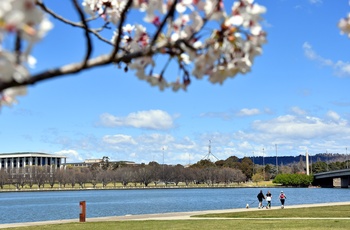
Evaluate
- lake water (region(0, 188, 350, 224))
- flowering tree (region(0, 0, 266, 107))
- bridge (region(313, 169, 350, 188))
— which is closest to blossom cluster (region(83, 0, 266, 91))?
flowering tree (region(0, 0, 266, 107))

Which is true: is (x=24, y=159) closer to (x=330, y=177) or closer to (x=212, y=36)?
(x=330, y=177)

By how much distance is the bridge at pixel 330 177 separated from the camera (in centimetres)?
12694

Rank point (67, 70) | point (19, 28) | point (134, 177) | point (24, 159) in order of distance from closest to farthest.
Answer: point (19, 28) → point (67, 70) → point (134, 177) → point (24, 159)

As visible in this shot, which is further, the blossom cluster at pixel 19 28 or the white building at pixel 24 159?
the white building at pixel 24 159

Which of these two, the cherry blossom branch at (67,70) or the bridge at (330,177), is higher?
the cherry blossom branch at (67,70)

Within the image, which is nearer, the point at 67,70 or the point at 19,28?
the point at 19,28

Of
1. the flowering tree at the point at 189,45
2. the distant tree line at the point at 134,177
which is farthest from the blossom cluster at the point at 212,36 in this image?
the distant tree line at the point at 134,177

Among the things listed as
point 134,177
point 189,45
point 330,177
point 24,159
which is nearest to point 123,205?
point 189,45

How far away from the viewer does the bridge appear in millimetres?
126938

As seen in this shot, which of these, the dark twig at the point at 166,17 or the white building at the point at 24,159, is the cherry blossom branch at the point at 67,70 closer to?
the dark twig at the point at 166,17

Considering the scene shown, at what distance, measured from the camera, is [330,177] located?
137375 mm

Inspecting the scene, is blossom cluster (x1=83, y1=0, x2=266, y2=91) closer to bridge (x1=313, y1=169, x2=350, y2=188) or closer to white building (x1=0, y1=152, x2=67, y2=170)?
bridge (x1=313, y1=169, x2=350, y2=188)

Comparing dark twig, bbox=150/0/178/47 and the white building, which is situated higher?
the white building

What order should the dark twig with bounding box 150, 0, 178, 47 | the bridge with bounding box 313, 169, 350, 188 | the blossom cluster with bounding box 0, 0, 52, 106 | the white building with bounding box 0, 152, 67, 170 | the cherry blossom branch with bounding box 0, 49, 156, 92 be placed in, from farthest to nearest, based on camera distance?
the white building with bounding box 0, 152, 67, 170
the bridge with bounding box 313, 169, 350, 188
the dark twig with bounding box 150, 0, 178, 47
the cherry blossom branch with bounding box 0, 49, 156, 92
the blossom cluster with bounding box 0, 0, 52, 106
